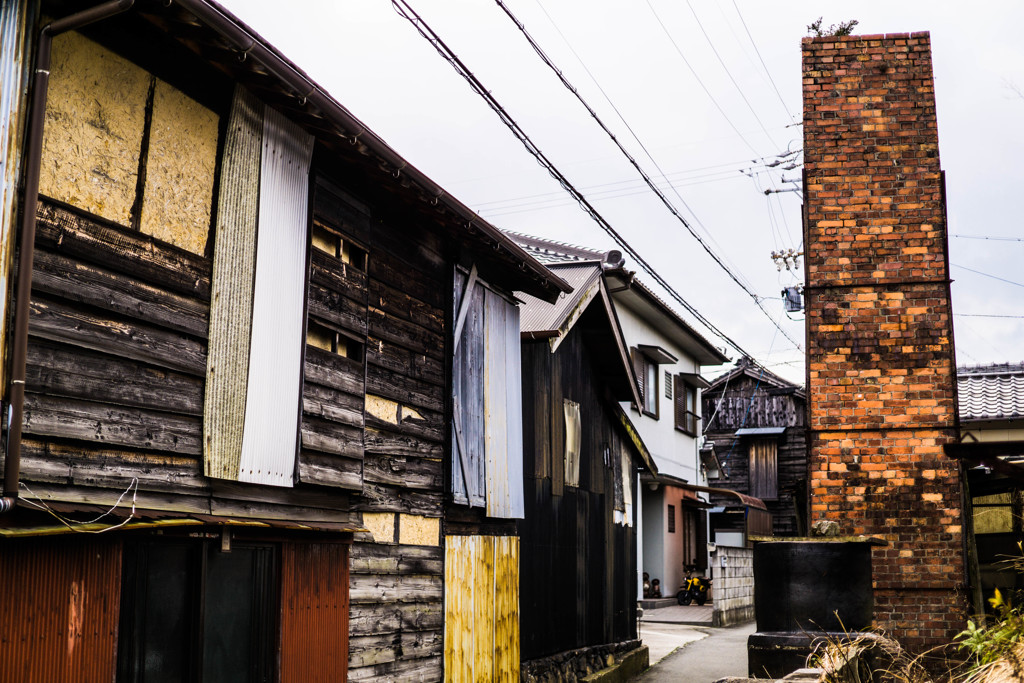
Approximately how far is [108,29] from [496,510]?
22.1ft

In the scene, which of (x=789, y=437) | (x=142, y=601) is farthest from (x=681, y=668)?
(x=789, y=437)

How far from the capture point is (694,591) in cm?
2673

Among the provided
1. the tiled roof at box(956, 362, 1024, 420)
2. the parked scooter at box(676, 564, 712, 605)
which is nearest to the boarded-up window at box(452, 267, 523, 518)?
the tiled roof at box(956, 362, 1024, 420)

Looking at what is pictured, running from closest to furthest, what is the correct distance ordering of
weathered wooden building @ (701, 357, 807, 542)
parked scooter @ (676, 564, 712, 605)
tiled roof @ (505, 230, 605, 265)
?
tiled roof @ (505, 230, 605, 265) < parked scooter @ (676, 564, 712, 605) < weathered wooden building @ (701, 357, 807, 542)

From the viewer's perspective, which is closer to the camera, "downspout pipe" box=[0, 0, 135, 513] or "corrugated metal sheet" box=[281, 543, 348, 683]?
"downspout pipe" box=[0, 0, 135, 513]

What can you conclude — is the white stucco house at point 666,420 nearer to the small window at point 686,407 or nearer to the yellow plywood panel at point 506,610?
the small window at point 686,407

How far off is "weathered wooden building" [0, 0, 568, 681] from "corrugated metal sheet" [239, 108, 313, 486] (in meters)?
0.02

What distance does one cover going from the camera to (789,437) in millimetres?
38969

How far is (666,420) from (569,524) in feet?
49.9

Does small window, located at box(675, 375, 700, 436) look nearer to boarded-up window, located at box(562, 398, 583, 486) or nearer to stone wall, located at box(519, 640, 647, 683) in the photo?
stone wall, located at box(519, 640, 647, 683)

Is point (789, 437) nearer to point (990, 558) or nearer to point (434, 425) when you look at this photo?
point (990, 558)

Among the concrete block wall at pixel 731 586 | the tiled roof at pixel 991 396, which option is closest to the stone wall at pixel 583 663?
the concrete block wall at pixel 731 586

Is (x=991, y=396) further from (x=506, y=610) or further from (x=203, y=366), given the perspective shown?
(x=203, y=366)

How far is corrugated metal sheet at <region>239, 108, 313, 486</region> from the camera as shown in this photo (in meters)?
6.66
